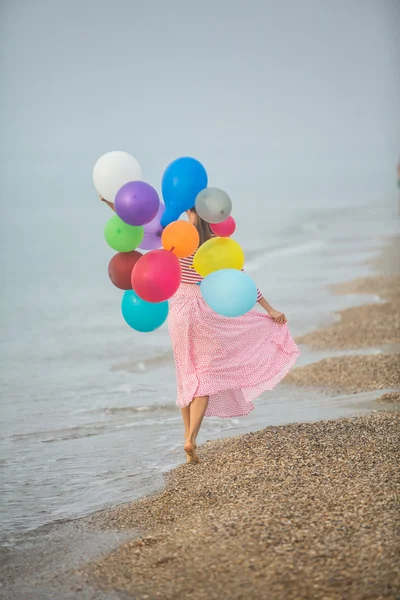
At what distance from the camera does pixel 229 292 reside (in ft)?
15.0

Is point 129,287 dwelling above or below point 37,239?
above

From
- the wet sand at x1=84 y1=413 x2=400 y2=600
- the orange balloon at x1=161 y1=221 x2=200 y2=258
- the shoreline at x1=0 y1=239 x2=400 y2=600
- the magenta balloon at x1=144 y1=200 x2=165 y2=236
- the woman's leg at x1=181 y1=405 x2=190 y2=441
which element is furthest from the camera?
the woman's leg at x1=181 y1=405 x2=190 y2=441

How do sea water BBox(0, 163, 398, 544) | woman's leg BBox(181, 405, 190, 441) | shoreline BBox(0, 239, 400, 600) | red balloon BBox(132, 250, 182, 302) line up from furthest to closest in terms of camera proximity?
sea water BBox(0, 163, 398, 544), woman's leg BBox(181, 405, 190, 441), red balloon BBox(132, 250, 182, 302), shoreline BBox(0, 239, 400, 600)

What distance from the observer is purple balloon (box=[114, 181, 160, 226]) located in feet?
15.1

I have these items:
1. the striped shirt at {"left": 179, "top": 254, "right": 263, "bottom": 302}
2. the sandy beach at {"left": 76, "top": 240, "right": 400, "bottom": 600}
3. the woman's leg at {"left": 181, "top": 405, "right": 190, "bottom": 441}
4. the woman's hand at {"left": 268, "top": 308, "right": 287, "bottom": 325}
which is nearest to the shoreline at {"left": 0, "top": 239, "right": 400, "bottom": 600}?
the sandy beach at {"left": 76, "top": 240, "right": 400, "bottom": 600}

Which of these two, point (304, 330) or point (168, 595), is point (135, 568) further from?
point (304, 330)

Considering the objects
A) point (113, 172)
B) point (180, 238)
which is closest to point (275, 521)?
point (180, 238)

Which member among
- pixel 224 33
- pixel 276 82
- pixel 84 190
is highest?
pixel 224 33

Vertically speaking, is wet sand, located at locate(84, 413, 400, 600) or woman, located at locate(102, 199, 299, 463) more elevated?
woman, located at locate(102, 199, 299, 463)

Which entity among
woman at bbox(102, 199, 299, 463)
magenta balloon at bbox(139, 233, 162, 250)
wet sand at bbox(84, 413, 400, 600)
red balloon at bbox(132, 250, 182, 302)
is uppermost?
magenta balloon at bbox(139, 233, 162, 250)

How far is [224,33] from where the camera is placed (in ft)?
233

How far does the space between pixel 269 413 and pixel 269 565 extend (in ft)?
11.1

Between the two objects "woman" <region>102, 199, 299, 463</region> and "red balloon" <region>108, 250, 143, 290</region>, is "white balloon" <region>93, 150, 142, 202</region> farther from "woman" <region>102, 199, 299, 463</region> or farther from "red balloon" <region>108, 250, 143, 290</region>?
"red balloon" <region>108, 250, 143, 290</region>

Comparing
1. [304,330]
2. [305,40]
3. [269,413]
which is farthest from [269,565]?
[305,40]
